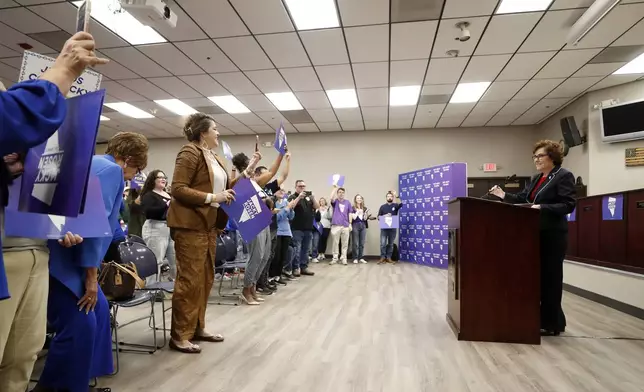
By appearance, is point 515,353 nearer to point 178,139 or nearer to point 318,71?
point 318,71

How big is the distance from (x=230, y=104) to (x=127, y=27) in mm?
3105

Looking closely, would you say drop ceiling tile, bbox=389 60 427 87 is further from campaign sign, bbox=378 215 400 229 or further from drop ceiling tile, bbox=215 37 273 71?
campaign sign, bbox=378 215 400 229

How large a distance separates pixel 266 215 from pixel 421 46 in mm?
3587

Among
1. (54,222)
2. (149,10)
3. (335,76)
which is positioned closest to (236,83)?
(335,76)

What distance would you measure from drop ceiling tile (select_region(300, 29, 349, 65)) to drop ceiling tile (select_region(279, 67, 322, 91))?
383 millimetres

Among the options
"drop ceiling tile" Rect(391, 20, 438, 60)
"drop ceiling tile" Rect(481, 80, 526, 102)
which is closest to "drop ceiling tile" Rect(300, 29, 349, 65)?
"drop ceiling tile" Rect(391, 20, 438, 60)

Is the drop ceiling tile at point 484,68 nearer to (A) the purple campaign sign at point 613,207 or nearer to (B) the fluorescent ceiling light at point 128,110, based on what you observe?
(A) the purple campaign sign at point 613,207

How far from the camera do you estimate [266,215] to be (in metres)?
2.78

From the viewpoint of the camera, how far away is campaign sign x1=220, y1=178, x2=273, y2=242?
103 inches

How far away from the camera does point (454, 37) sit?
471cm

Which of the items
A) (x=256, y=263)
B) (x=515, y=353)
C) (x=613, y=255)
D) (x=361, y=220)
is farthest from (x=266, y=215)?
(x=361, y=220)

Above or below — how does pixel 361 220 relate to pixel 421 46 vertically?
below

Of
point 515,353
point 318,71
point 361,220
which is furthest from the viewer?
point 361,220

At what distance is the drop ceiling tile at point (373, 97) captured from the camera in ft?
22.2
